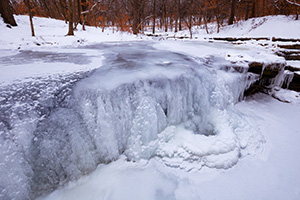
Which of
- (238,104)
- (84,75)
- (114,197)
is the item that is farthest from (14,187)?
(238,104)

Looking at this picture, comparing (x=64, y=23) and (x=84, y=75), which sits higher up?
(x=64, y=23)

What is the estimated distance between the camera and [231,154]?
7.40 ft

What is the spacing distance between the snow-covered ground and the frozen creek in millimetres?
12

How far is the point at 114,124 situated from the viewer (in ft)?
7.39

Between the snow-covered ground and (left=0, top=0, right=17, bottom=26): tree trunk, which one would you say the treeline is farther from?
the snow-covered ground

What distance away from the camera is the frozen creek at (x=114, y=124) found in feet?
5.65

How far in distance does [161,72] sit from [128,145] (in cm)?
143

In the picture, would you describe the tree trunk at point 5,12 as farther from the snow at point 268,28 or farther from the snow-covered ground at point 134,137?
the snow at point 268,28

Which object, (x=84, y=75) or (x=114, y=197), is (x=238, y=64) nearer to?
(x=84, y=75)

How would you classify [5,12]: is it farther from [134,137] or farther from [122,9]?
[122,9]

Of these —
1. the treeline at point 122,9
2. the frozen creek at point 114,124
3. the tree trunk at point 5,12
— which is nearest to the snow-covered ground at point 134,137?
the frozen creek at point 114,124

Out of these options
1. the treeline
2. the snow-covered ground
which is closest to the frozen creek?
the snow-covered ground

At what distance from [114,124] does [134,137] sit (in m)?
0.36

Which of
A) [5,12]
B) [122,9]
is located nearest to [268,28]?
[122,9]
